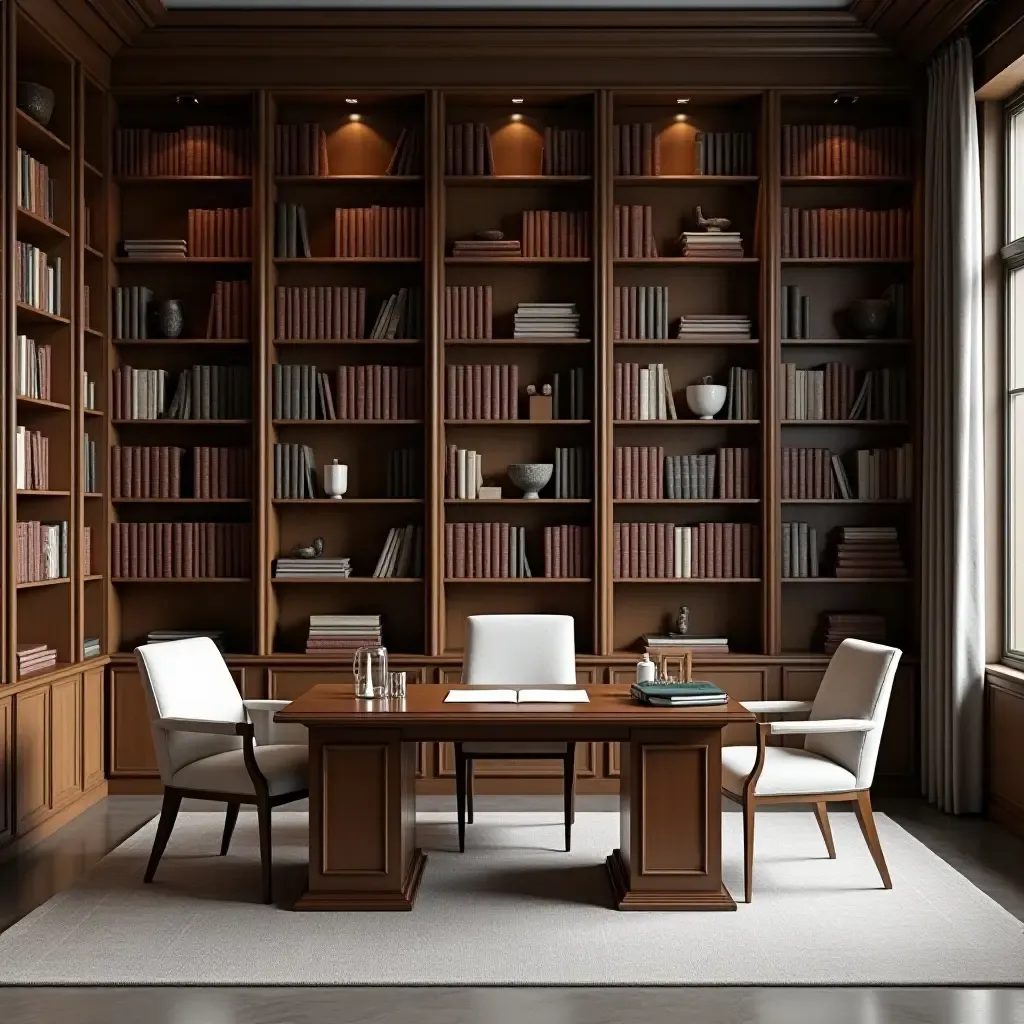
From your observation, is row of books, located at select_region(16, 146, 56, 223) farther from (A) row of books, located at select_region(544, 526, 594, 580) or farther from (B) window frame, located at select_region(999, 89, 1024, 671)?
(B) window frame, located at select_region(999, 89, 1024, 671)

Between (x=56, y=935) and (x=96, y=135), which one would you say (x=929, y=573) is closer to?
(x=56, y=935)

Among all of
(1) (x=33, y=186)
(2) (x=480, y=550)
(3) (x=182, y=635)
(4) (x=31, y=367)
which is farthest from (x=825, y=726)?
(1) (x=33, y=186)

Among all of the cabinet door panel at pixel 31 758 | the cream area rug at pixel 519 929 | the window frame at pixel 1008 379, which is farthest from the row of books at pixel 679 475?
the cabinet door panel at pixel 31 758

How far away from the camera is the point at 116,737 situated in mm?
6367

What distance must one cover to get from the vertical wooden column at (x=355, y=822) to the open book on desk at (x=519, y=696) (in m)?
0.44

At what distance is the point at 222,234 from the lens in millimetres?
6484

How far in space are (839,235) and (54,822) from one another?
15.6 feet

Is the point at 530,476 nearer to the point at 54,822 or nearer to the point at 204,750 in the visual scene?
the point at 204,750

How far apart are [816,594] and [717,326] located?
152 cm

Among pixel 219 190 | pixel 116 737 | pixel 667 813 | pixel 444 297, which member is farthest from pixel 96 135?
pixel 667 813

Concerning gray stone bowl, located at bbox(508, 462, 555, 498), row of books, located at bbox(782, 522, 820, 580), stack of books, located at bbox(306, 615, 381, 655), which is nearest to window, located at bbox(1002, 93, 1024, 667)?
row of books, located at bbox(782, 522, 820, 580)

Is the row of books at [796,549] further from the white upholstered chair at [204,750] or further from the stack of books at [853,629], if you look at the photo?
the white upholstered chair at [204,750]

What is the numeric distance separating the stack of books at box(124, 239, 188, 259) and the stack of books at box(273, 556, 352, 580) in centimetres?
167

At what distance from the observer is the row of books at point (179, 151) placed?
648 centimetres
